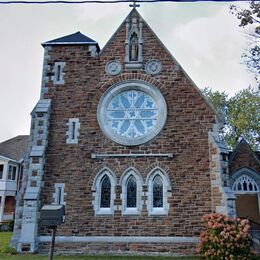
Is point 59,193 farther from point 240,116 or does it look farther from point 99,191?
point 240,116

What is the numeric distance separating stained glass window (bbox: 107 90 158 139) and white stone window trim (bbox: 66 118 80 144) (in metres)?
1.50

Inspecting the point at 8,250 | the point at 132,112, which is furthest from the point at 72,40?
the point at 8,250

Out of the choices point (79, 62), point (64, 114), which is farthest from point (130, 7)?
point (64, 114)

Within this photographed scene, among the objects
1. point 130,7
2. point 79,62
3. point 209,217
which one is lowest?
point 209,217

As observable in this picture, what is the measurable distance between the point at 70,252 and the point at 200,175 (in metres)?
6.20

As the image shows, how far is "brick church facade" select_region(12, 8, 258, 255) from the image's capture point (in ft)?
43.6

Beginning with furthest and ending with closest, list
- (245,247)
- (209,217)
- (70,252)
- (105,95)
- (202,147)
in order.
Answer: (105,95), (202,147), (70,252), (209,217), (245,247)

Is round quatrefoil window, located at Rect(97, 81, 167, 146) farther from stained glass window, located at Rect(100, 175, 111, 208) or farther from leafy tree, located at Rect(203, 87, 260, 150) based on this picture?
leafy tree, located at Rect(203, 87, 260, 150)

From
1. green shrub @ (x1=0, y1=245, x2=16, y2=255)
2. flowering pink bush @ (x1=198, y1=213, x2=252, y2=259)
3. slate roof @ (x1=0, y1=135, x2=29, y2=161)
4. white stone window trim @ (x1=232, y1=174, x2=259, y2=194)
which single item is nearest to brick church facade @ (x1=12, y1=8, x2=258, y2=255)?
green shrub @ (x1=0, y1=245, x2=16, y2=255)

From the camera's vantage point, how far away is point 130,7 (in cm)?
1591

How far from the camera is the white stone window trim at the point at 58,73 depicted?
15383 mm

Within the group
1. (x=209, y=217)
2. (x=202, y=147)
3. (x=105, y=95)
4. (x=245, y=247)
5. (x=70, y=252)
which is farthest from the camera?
(x=105, y=95)

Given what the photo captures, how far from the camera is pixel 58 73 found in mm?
15531

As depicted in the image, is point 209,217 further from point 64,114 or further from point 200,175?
point 64,114
